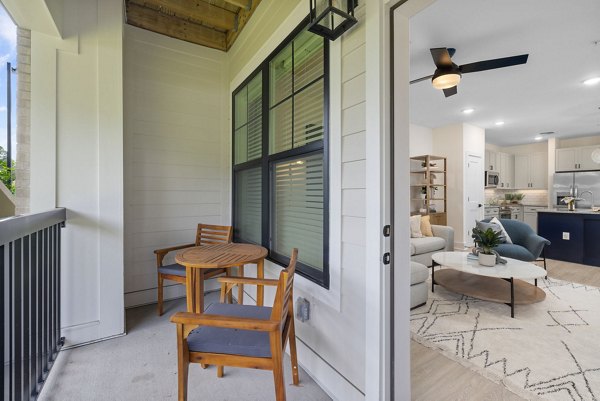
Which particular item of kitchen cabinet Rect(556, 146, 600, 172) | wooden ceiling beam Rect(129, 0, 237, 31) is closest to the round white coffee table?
→ wooden ceiling beam Rect(129, 0, 237, 31)

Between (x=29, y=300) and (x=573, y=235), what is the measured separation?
728 centimetres

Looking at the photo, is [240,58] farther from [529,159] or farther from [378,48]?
[529,159]

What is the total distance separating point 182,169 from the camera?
10.4 ft

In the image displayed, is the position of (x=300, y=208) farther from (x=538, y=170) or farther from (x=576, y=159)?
(x=538, y=170)

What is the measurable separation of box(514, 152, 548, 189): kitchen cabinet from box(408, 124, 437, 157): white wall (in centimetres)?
342

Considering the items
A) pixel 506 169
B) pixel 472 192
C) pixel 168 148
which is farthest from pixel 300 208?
pixel 506 169

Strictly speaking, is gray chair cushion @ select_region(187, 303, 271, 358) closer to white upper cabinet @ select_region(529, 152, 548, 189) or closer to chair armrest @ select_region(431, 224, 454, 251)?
chair armrest @ select_region(431, 224, 454, 251)

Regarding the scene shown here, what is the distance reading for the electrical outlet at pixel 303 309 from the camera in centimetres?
184

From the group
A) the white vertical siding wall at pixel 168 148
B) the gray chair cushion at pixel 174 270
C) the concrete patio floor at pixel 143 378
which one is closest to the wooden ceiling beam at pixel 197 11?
the white vertical siding wall at pixel 168 148

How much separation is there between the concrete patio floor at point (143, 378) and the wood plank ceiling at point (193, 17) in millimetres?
3177

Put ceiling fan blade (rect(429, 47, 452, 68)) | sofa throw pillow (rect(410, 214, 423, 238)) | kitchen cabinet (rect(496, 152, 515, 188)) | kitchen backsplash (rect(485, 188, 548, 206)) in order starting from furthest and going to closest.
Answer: kitchen cabinet (rect(496, 152, 515, 188))
kitchen backsplash (rect(485, 188, 548, 206))
sofa throw pillow (rect(410, 214, 423, 238))
ceiling fan blade (rect(429, 47, 452, 68))

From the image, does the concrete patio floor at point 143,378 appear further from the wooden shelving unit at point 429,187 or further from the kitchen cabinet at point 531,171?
the kitchen cabinet at point 531,171

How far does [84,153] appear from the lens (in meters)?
2.18

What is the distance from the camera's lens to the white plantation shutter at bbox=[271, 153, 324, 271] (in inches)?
72.2
